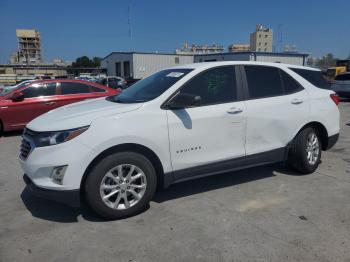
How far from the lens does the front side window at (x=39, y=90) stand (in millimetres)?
8984

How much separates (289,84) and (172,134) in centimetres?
214

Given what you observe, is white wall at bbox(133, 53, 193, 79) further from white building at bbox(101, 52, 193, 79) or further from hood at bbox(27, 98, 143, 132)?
hood at bbox(27, 98, 143, 132)

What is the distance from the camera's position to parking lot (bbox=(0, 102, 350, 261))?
3111mm

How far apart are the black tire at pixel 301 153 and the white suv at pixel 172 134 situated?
0.01m

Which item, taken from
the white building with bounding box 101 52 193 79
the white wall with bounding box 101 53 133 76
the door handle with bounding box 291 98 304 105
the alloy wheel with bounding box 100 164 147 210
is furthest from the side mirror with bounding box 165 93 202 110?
the white wall with bounding box 101 53 133 76

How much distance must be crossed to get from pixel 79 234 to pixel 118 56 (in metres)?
50.2

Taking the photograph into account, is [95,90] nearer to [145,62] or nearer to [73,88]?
[73,88]

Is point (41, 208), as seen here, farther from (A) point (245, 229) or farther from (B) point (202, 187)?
(A) point (245, 229)

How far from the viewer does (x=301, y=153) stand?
196 inches

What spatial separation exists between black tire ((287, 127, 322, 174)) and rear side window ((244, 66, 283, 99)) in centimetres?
76

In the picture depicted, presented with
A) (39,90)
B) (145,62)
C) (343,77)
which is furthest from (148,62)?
(39,90)

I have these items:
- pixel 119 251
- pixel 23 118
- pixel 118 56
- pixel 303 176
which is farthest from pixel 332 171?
pixel 118 56

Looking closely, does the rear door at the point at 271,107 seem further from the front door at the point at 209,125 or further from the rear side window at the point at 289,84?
the front door at the point at 209,125

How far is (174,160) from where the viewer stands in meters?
3.93
